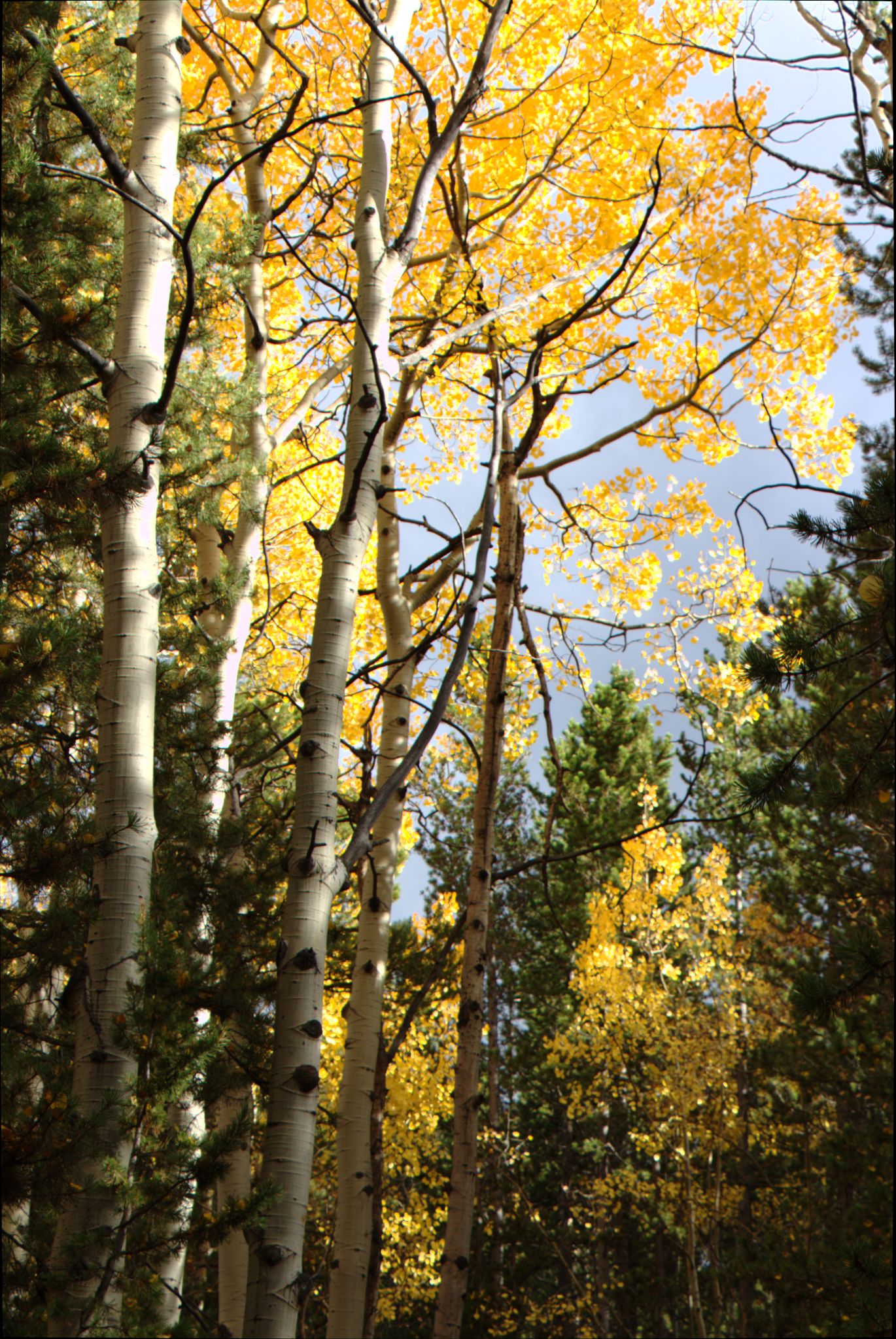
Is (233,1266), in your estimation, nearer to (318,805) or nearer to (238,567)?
(318,805)

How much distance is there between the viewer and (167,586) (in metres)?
4.41

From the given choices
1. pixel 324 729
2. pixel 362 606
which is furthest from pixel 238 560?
pixel 362 606

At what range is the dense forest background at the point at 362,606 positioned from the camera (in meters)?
2.17

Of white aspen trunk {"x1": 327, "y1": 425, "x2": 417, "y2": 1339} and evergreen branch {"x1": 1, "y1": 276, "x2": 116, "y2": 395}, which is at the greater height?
evergreen branch {"x1": 1, "y1": 276, "x2": 116, "y2": 395}

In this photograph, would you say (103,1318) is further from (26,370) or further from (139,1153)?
(26,370)

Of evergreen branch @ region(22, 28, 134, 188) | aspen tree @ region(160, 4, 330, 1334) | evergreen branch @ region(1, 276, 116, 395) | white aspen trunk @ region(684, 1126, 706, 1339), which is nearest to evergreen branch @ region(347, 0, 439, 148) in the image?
evergreen branch @ region(22, 28, 134, 188)

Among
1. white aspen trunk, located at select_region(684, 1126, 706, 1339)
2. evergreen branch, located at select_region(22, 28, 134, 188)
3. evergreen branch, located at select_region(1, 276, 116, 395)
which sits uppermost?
evergreen branch, located at select_region(22, 28, 134, 188)

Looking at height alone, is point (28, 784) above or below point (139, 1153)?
above

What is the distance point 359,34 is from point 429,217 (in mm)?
1275

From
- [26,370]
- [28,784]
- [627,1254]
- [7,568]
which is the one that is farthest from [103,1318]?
[627,1254]

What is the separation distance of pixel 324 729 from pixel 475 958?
43.9 inches

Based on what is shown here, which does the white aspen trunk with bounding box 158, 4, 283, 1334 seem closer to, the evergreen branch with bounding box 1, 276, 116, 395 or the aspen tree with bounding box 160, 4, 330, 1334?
the aspen tree with bounding box 160, 4, 330, 1334

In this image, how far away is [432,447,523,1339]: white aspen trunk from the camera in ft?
9.29

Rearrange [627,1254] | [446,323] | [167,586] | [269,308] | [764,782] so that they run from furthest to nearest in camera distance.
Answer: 1. [627,1254]
2. [269,308]
3. [446,323]
4. [167,586]
5. [764,782]
